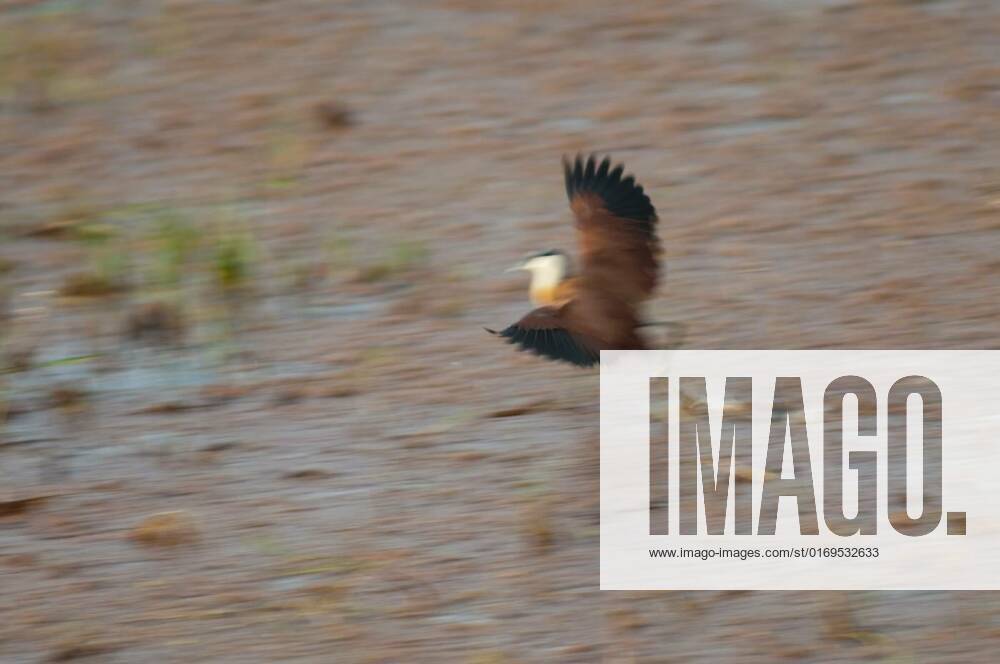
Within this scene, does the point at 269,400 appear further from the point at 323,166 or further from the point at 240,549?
the point at 323,166

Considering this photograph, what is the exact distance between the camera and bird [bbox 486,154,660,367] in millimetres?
4113

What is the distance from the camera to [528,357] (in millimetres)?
4828

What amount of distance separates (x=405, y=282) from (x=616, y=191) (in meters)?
1.29

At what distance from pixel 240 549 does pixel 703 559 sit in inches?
44.7

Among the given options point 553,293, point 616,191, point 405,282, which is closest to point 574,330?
point 553,293

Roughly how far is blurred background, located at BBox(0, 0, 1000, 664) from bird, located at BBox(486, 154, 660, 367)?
33cm

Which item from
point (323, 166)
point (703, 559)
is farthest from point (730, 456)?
point (323, 166)

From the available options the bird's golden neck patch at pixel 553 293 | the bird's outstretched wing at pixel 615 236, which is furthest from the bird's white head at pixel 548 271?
the bird's outstretched wing at pixel 615 236

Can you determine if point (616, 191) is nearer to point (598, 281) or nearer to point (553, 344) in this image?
point (598, 281)

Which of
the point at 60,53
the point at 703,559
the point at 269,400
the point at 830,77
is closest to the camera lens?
the point at 703,559

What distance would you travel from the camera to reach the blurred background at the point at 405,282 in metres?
3.54

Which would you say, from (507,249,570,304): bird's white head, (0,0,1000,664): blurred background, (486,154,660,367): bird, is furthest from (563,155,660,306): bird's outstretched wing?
(0,0,1000,664): blurred background

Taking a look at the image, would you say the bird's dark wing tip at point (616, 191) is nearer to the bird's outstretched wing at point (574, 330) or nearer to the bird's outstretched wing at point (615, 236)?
the bird's outstretched wing at point (615, 236)

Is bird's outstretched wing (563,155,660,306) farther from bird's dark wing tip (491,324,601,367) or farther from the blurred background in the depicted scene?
the blurred background
